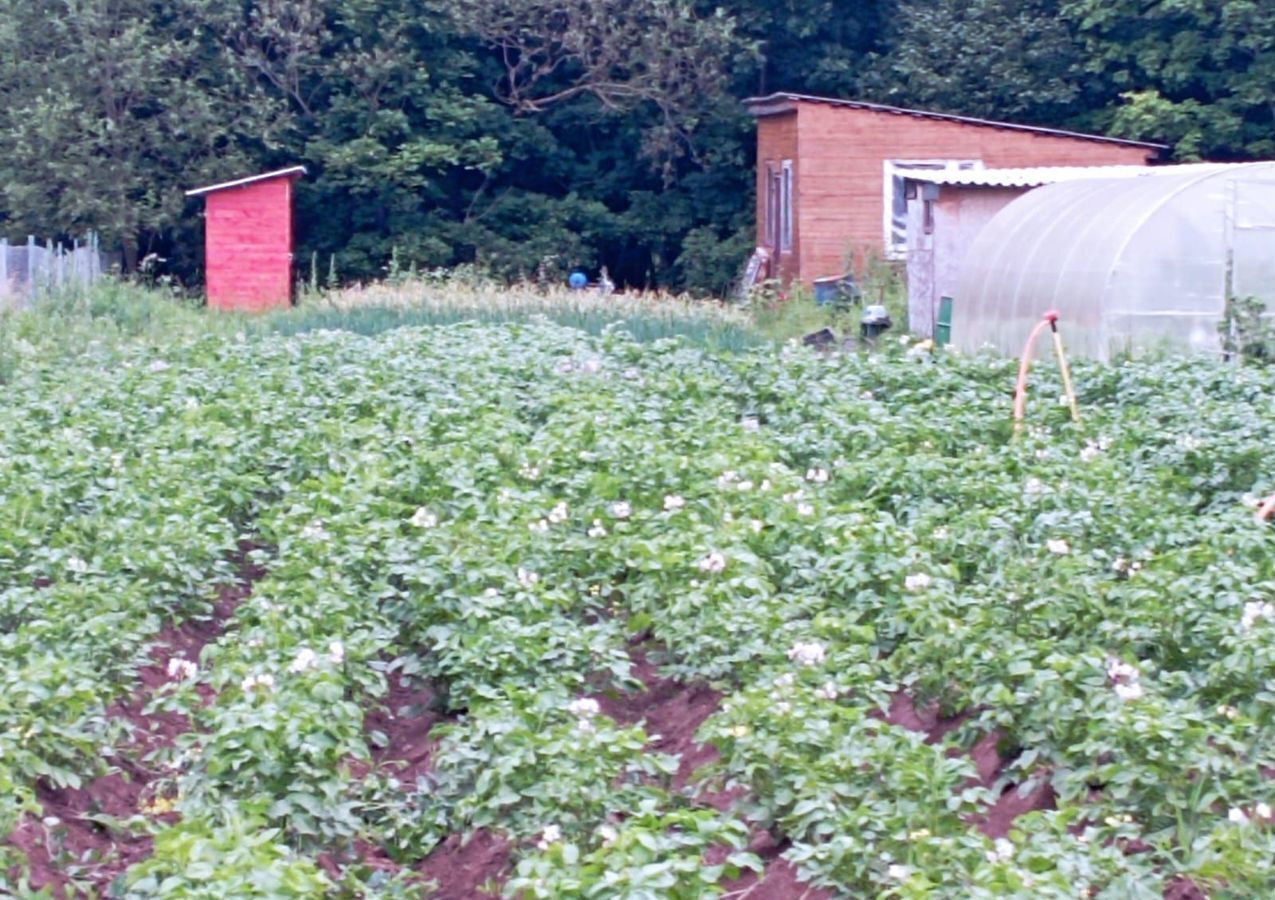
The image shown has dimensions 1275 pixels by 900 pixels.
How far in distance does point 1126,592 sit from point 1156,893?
221cm

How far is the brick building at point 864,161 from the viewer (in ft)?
88.5

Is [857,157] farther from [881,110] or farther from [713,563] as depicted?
[713,563]

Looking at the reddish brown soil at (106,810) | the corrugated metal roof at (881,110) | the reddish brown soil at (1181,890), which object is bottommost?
the reddish brown soil at (106,810)

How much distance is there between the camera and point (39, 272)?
909 inches

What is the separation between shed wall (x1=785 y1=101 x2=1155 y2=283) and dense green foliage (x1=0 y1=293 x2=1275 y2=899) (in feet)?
50.4

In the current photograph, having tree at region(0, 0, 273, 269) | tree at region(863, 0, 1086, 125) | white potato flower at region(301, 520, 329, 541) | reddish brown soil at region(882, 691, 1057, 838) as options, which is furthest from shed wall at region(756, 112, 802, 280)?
reddish brown soil at region(882, 691, 1057, 838)

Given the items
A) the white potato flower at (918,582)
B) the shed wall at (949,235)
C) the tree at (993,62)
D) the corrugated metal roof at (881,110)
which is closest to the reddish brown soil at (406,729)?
the white potato flower at (918,582)

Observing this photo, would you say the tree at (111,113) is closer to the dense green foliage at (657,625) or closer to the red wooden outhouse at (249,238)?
the red wooden outhouse at (249,238)

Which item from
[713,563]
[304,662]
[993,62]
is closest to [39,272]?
[993,62]

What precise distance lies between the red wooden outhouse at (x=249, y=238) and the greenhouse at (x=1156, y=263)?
1233 cm

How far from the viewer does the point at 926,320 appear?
23031 mm

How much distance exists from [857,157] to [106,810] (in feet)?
73.7

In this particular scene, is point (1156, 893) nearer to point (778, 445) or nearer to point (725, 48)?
point (778, 445)

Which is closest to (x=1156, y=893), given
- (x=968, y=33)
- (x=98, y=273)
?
(x=98, y=273)
